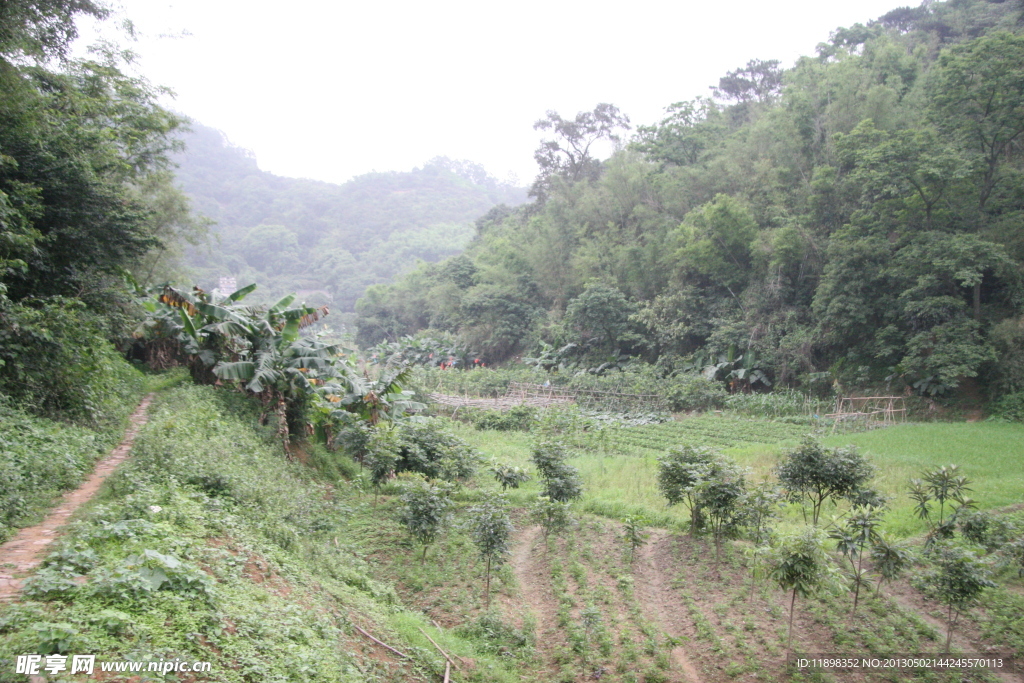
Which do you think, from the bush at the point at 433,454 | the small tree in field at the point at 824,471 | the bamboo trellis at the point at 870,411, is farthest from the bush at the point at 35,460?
the bamboo trellis at the point at 870,411

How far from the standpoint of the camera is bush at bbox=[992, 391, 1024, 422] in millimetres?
16375

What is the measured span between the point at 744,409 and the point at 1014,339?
822 centimetres

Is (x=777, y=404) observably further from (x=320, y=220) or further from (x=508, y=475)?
(x=320, y=220)

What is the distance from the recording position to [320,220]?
89000 millimetres

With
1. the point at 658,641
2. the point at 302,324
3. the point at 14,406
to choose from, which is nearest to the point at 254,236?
the point at 302,324

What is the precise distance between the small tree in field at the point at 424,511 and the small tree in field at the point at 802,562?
442 centimetres

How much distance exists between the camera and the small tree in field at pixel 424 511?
8.10 m

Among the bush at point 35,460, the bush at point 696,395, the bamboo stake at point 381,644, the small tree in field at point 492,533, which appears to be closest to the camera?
the bamboo stake at point 381,644

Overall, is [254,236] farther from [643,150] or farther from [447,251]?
[643,150]

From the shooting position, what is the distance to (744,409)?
2139 centimetres

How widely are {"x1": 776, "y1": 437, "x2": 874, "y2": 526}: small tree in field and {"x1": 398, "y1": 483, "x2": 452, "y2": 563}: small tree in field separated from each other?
5.24m

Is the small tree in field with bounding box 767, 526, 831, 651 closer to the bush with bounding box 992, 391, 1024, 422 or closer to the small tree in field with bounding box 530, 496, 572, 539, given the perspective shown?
the small tree in field with bounding box 530, 496, 572, 539

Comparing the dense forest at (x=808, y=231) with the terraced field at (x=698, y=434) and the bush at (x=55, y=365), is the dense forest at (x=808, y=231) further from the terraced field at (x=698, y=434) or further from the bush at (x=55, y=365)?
the bush at (x=55, y=365)

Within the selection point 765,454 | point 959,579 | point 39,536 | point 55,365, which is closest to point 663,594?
point 959,579
